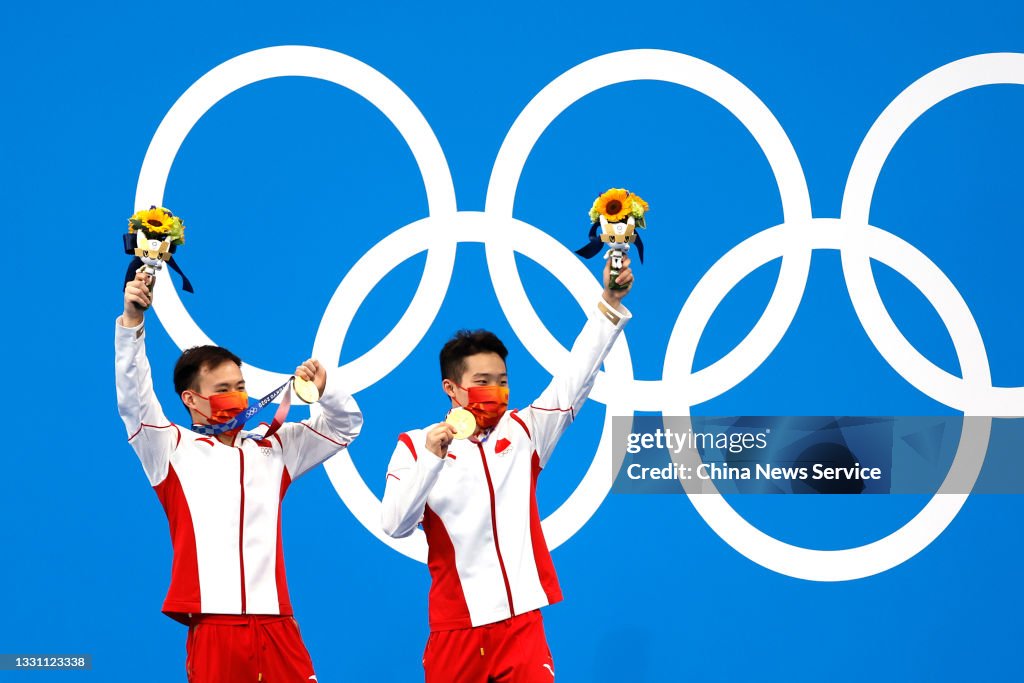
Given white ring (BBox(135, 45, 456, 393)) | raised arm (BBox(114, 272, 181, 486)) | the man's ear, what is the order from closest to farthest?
raised arm (BBox(114, 272, 181, 486)), the man's ear, white ring (BBox(135, 45, 456, 393))

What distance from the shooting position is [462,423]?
11.6 ft

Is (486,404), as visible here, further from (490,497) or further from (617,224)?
(617,224)

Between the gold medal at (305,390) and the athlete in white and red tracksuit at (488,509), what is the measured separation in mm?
339

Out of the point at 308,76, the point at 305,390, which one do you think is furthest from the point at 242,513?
the point at 308,76

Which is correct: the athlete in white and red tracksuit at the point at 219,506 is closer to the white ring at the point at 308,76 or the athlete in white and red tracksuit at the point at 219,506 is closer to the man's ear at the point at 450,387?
the man's ear at the point at 450,387

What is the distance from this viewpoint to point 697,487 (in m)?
4.69

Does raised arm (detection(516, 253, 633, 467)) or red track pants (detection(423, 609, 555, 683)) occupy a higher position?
raised arm (detection(516, 253, 633, 467))

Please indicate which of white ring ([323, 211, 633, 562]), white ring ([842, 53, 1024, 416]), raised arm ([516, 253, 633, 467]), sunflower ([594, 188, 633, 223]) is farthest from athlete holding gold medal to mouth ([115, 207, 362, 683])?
white ring ([842, 53, 1024, 416])

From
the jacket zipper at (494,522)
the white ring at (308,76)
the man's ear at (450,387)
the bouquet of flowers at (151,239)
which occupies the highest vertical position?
the white ring at (308,76)

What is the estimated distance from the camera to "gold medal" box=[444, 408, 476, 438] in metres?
3.52

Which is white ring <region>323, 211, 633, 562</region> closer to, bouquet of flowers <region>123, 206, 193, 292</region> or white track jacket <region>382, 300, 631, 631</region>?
white track jacket <region>382, 300, 631, 631</region>

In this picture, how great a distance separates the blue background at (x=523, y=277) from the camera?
467cm

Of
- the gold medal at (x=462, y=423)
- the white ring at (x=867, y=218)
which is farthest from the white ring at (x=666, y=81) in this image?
the gold medal at (x=462, y=423)

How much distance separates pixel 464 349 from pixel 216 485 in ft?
2.92
